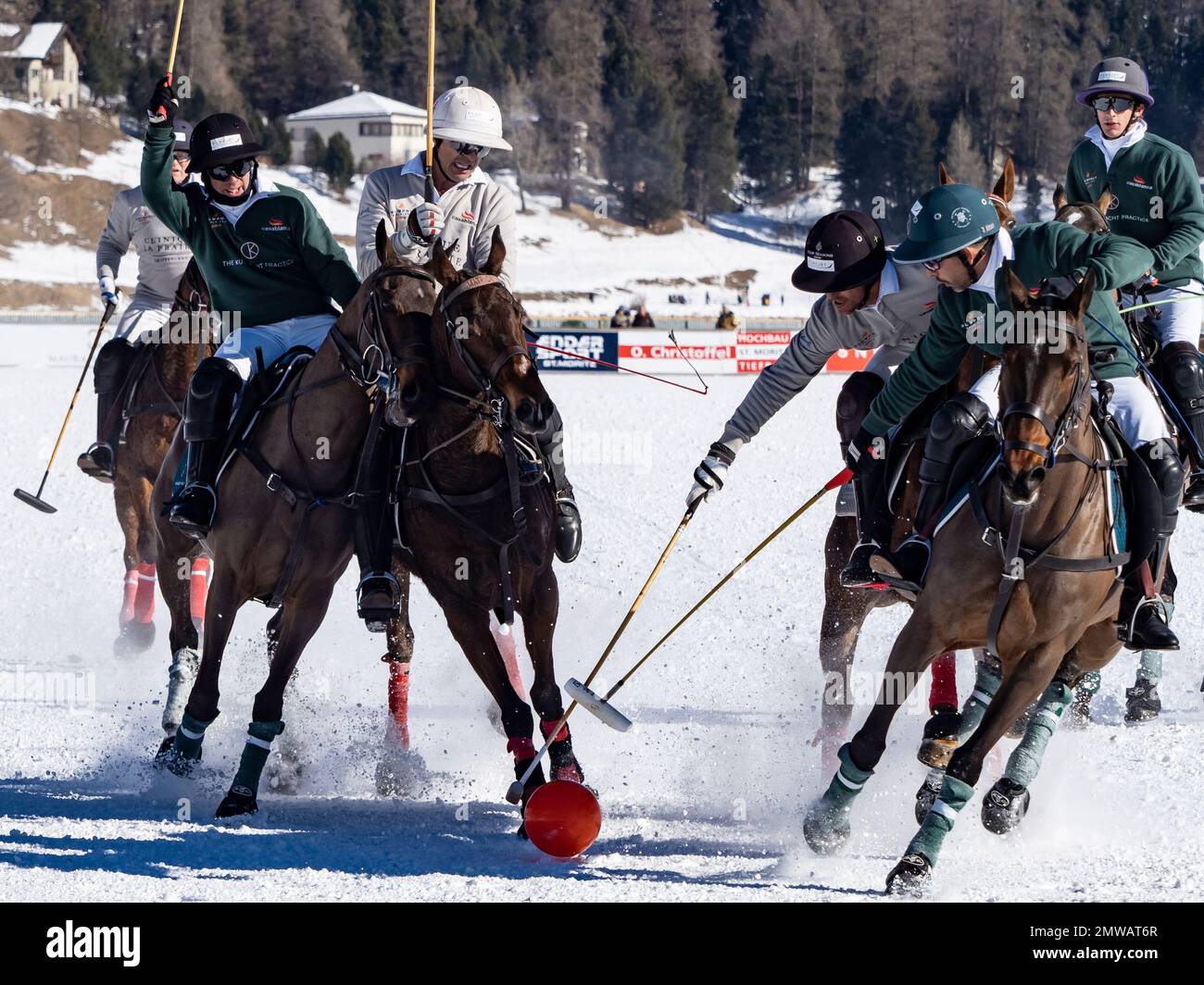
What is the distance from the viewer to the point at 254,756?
712cm

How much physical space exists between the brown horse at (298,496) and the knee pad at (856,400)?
193cm

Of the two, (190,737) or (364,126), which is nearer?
(190,737)

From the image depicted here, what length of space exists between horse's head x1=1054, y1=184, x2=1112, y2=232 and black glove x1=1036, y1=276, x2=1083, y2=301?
104 cm

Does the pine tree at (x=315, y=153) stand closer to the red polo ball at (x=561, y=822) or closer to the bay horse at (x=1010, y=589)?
the red polo ball at (x=561, y=822)

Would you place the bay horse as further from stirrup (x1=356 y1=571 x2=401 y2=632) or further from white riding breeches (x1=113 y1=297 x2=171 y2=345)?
white riding breeches (x1=113 y1=297 x2=171 y2=345)

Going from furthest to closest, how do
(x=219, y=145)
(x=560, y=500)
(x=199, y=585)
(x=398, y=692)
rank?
1. (x=199, y=585)
2. (x=398, y=692)
3. (x=219, y=145)
4. (x=560, y=500)

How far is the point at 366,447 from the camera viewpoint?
7.25 meters

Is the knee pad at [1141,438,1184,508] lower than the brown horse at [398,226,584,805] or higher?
higher

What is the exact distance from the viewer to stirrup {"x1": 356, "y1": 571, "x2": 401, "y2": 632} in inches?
280

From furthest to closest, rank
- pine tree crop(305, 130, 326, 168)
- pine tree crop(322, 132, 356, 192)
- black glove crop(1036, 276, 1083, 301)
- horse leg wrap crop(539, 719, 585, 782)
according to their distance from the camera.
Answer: pine tree crop(305, 130, 326, 168)
pine tree crop(322, 132, 356, 192)
horse leg wrap crop(539, 719, 585, 782)
black glove crop(1036, 276, 1083, 301)

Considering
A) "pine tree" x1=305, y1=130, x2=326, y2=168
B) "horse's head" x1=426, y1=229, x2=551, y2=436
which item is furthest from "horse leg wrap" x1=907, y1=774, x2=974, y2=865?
"pine tree" x1=305, y1=130, x2=326, y2=168

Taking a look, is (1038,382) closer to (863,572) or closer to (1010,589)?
(1010,589)

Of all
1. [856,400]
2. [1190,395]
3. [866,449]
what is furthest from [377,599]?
[1190,395]

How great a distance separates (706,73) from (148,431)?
86.1 m
